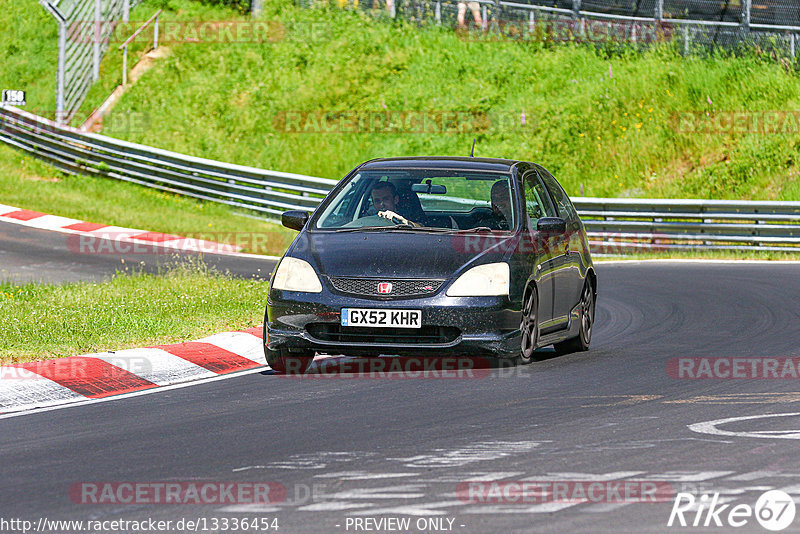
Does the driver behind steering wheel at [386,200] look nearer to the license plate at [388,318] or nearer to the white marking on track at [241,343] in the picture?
the license plate at [388,318]

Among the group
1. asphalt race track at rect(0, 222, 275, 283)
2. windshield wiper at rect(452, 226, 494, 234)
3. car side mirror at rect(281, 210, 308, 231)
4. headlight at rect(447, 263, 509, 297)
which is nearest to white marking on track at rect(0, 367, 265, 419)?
car side mirror at rect(281, 210, 308, 231)

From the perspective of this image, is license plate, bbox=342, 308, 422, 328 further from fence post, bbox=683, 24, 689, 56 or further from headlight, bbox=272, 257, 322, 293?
fence post, bbox=683, 24, 689, 56

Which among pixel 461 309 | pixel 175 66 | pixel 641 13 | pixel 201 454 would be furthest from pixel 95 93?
pixel 201 454

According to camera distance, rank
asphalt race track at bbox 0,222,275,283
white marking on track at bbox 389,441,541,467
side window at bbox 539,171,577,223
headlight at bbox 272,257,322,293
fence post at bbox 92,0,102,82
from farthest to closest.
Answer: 1. fence post at bbox 92,0,102,82
2. asphalt race track at bbox 0,222,275,283
3. side window at bbox 539,171,577,223
4. headlight at bbox 272,257,322,293
5. white marking on track at bbox 389,441,541,467

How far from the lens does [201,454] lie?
6.75 meters

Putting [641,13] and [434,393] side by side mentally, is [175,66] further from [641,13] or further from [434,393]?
[434,393]

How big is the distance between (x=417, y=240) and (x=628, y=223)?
1468cm

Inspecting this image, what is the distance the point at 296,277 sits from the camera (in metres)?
9.60

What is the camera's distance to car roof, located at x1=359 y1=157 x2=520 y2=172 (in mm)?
10906

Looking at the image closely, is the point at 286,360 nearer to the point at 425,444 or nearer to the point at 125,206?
the point at 425,444

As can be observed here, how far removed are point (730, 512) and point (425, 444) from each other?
1919mm

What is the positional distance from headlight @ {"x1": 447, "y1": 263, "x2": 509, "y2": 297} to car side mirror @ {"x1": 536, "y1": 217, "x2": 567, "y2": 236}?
88 cm

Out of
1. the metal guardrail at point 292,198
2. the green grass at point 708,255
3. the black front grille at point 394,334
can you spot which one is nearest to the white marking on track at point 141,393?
the black front grille at point 394,334

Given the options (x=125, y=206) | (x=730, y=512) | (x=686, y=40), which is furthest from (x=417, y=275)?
(x=686, y=40)
